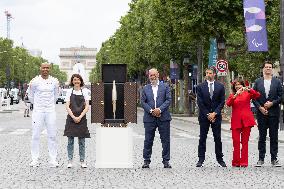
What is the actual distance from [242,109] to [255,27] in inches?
622

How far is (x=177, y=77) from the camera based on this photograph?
190 feet

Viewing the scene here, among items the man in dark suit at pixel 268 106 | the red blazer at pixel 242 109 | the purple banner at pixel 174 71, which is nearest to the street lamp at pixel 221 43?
the purple banner at pixel 174 71

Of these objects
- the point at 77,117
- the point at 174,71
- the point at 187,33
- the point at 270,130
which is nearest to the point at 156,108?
the point at 77,117

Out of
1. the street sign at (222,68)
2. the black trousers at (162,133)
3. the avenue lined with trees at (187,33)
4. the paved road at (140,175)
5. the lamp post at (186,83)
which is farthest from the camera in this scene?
the lamp post at (186,83)

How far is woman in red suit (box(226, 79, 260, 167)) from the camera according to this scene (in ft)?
53.1

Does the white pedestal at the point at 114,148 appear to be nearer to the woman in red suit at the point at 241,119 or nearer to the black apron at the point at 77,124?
the black apron at the point at 77,124

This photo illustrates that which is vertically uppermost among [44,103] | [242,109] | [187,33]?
[187,33]

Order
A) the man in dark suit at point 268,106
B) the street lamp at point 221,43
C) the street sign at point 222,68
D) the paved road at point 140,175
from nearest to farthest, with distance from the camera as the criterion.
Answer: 1. the paved road at point 140,175
2. the man in dark suit at point 268,106
3. the street sign at point 222,68
4. the street lamp at point 221,43

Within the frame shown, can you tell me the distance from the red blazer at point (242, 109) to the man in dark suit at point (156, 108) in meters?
1.17

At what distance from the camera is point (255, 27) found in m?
31.7

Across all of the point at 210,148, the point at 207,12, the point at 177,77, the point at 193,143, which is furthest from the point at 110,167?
the point at 177,77

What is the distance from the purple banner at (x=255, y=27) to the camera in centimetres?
3162

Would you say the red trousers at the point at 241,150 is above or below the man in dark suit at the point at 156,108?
below

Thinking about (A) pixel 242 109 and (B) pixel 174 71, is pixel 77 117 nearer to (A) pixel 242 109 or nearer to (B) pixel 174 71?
(A) pixel 242 109
